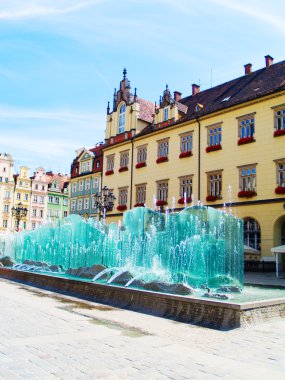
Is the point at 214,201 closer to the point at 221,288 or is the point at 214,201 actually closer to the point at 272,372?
the point at 221,288

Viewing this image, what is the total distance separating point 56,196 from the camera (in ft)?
244

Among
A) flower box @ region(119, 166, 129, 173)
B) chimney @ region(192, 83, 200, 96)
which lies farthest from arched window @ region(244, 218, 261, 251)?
chimney @ region(192, 83, 200, 96)

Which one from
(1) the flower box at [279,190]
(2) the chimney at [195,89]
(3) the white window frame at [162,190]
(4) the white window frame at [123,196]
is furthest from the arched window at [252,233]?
(2) the chimney at [195,89]

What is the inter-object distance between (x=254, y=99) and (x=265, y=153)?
3894mm

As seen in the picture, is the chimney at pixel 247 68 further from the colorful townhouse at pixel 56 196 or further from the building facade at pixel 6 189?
the colorful townhouse at pixel 56 196

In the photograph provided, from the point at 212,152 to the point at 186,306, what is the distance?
20.6 m

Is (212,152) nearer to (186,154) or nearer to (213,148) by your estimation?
(213,148)

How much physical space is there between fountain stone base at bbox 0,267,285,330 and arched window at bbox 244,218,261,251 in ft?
50.0

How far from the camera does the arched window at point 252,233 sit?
25.5 m

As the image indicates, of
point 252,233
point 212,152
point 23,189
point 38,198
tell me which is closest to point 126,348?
point 252,233

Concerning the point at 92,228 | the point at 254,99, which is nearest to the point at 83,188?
the point at 254,99

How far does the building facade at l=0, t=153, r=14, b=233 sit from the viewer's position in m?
66.5

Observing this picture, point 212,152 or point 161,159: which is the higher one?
point 161,159

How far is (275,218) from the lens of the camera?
24219 millimetres
